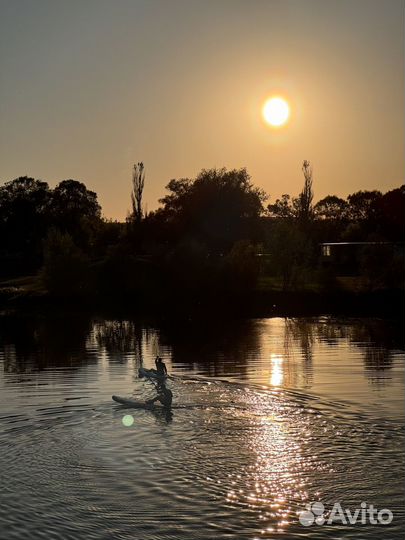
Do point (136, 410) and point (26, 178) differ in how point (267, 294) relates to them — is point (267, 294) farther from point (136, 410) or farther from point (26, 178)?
point (26, 178)

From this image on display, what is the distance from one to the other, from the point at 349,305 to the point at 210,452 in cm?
5518

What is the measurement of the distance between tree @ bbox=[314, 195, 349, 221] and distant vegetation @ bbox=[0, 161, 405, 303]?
1.02 feet

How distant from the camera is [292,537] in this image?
43.3 ft

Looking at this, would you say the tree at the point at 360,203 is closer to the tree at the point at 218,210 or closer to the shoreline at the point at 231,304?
the tree at the point at 218,210

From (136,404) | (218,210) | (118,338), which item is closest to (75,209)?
(218,210)

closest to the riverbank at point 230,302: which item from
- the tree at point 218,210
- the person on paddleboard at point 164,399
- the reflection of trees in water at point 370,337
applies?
the reflection of trees in water at point 370,337

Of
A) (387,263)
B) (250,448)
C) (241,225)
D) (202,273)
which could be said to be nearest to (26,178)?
(241,225)

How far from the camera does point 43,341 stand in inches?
1826

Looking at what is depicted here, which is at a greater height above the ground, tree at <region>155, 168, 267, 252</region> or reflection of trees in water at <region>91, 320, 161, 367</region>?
tree at <region>155, 168, 267, 252</region>

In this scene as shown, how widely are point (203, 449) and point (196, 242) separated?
61770mm

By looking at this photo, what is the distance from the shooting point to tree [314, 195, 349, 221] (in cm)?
16571

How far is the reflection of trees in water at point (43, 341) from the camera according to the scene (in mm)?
36000

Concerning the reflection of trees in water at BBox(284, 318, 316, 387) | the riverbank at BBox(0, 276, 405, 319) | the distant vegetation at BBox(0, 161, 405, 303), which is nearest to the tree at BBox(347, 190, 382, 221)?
the distant vegetation at BBox(0, 161, 405, 303)

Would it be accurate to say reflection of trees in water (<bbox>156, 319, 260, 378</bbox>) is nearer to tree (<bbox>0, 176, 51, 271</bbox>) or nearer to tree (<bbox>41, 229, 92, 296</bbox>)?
tree (<bbox>41, 229, 92, 296</bbox>)
